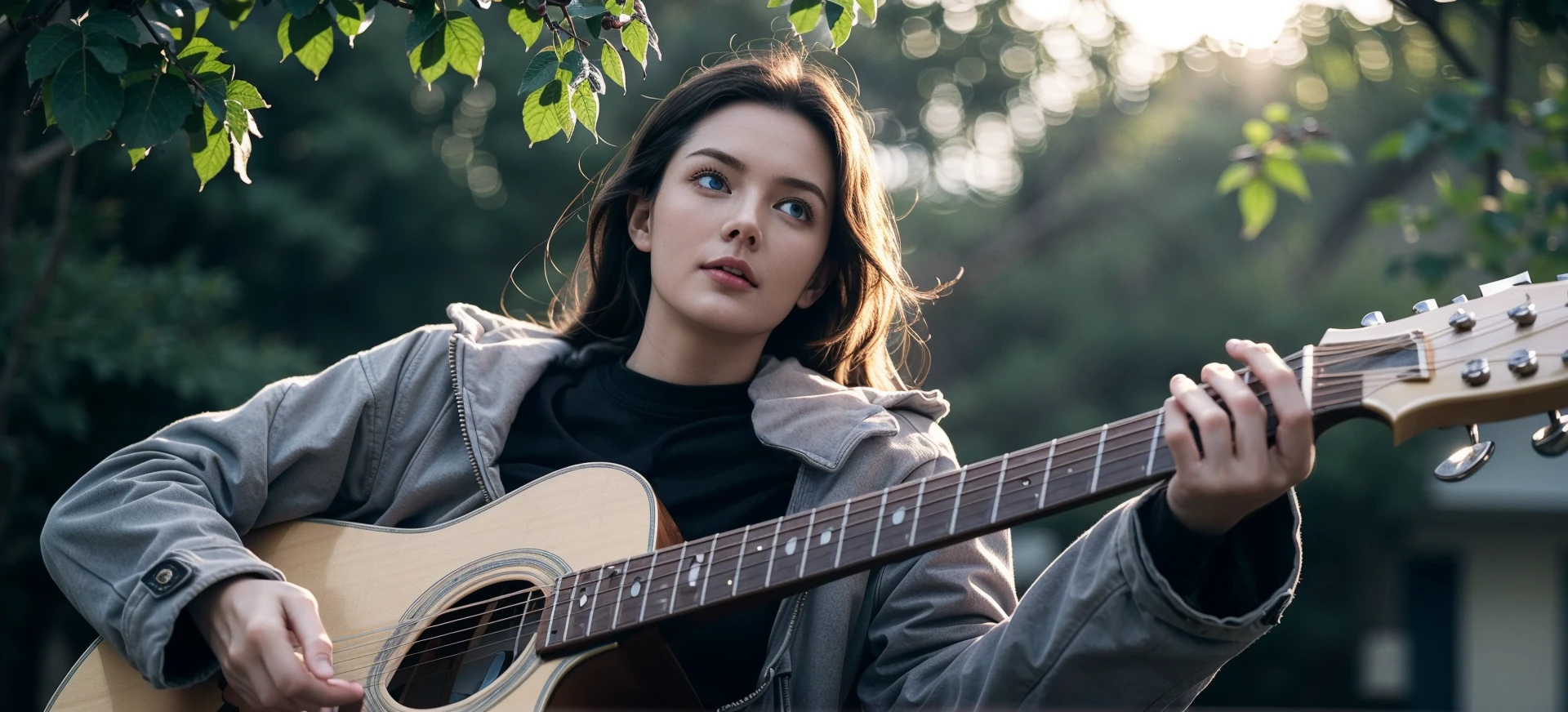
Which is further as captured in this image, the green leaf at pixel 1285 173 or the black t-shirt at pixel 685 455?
the green leaf at pixel 1285 173

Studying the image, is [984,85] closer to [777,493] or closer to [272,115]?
[272,115]

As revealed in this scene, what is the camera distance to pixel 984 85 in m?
15.7

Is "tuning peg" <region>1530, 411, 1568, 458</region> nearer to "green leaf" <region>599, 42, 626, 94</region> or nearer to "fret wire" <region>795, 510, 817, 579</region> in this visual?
"fret wire" <region>795, 510, 817, 579</region>

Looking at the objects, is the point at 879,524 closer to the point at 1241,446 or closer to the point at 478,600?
the point at 1241,446

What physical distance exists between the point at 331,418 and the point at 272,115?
25.0 ft

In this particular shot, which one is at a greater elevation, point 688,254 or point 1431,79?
point 688,254

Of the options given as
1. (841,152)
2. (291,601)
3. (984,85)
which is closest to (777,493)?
(841,152)

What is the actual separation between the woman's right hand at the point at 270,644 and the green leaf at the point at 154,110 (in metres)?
0.64

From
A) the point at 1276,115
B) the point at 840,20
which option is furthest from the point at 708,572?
the point at 1276,115

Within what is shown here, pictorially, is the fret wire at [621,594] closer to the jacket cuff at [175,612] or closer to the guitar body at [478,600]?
the guitar body at [478,600]

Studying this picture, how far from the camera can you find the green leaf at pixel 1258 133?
10.9ft

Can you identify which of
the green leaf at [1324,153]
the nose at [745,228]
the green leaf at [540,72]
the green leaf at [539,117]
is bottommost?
the green leaf at [1324,153]

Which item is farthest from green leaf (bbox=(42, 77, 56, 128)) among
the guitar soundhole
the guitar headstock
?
the guitar headstock

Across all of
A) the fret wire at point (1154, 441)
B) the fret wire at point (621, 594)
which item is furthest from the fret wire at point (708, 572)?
the fret wire at point (1154, 441)
